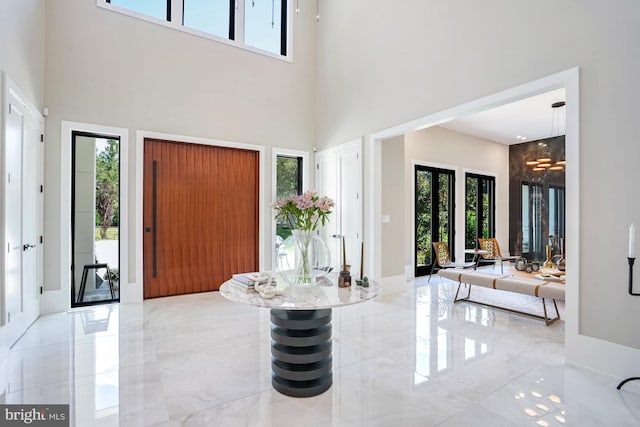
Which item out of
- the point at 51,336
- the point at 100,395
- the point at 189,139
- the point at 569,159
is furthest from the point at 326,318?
the point at 189,139

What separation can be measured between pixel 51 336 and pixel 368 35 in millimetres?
5597

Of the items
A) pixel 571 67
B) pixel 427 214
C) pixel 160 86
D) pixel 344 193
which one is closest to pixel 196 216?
pixel 160 86

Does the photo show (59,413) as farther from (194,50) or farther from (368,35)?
(368,35)

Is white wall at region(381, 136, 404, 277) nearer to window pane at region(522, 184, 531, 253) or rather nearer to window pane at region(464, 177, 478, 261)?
window pane at region(464, 177, 478, 261)

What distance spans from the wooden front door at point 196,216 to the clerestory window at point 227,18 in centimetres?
181

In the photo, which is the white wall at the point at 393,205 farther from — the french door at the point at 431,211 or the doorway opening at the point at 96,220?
the doorway opening at the point at 96,220

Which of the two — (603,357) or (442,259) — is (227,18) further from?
(603,357)

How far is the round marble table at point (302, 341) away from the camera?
7.22 ft

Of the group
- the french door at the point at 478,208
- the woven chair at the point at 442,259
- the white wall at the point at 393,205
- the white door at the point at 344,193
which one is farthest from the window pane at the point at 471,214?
the white door at the point at 344,193

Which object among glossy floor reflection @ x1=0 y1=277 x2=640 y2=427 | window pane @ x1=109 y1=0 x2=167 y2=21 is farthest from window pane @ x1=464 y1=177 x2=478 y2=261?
window pane @ x1=109 y1=0 x2=167 y2=21

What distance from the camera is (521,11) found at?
10.5ft

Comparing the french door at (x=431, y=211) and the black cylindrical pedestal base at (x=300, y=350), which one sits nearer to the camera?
the black cylindrical pedestal base at (x=300, y=350)

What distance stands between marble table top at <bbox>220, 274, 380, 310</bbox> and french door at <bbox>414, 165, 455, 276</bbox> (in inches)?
185

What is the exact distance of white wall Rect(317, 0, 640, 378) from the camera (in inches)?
99.7
